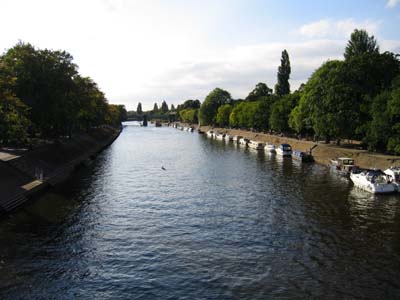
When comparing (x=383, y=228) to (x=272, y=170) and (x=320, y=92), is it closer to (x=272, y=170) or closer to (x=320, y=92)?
(x=272, y=170)

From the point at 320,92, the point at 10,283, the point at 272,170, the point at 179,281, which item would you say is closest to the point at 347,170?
the point at 272,170

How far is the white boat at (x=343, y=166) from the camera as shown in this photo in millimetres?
68062

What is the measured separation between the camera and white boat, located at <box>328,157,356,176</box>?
223ft

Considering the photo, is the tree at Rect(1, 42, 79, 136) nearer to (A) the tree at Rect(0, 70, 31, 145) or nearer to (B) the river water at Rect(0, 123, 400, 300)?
(A) the tree at Rect(0, 70, 31, 145)

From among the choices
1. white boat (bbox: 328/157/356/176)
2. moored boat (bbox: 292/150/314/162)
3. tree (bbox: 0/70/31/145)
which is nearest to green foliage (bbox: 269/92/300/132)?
moored boat (bbox: 292/150/314/162)

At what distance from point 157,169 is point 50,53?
106 feet

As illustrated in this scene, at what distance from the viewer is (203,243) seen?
110 ft

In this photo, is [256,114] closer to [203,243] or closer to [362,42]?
[362,42]

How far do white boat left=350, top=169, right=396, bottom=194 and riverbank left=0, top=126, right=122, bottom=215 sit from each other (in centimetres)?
4501

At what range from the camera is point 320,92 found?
A: 298 ft

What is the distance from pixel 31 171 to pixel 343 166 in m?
52.7

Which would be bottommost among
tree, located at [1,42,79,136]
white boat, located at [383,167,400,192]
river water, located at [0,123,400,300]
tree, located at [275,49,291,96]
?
river water, located at [0,123,400,300]

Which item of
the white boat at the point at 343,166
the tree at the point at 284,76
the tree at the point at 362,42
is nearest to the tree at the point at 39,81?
the white boat at the point at 343,166

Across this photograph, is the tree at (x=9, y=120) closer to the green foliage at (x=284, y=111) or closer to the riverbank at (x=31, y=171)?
the riverbank at (x=31, y=171)
